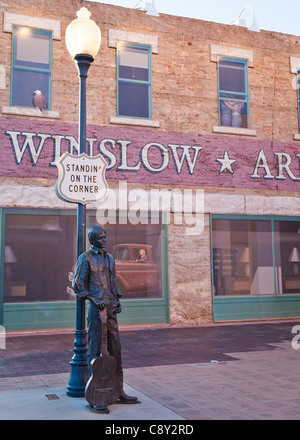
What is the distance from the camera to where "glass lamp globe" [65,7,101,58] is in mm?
6496

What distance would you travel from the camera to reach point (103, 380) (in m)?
5.32

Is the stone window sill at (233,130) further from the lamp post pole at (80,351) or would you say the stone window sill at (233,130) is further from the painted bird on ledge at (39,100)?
the lamp post pole at (80,351)

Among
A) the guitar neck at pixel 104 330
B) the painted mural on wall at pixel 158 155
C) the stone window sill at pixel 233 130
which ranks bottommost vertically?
the guitar neck at pixel 104 330

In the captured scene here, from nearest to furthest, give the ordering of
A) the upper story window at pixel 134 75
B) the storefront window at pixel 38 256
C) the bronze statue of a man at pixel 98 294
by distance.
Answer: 1. the bronze statue of a man at pixel 98 294
2. the storefront window at pixel 38 256
3. the upper story window at pixel 134 75

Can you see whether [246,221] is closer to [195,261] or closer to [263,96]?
[195,261]

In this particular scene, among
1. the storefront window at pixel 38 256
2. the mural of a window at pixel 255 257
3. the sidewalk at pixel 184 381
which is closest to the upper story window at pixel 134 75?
the storefront window at pixel 38 256

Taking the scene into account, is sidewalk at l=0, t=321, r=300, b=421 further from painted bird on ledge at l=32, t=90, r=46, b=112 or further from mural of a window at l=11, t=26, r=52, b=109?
mural of a window at l=11, t=26, r=52, b=109

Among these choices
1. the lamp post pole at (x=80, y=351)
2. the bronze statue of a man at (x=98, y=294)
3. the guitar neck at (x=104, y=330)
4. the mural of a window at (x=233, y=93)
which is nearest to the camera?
the guitar neck at (x=104, y=330)

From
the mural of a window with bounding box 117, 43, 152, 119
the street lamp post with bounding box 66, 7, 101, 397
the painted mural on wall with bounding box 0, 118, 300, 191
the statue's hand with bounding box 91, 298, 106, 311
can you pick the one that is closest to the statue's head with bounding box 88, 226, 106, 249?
the street lamp post with bounding box 66, 7, 101, 397

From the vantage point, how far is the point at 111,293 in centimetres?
577

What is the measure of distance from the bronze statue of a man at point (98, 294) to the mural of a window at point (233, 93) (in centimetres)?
899

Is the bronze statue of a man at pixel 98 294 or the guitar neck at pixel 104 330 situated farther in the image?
the bronze statue of a man at pixel 98 294

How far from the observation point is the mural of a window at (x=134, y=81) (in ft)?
42.5
